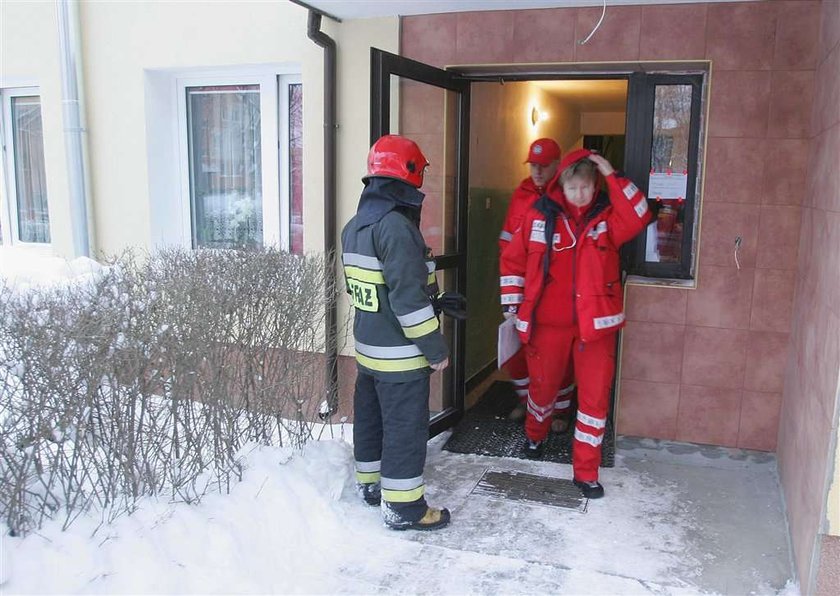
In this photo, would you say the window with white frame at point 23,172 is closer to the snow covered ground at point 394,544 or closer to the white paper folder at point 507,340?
the snow covered ground at point 394,544

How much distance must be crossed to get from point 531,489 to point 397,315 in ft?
4.80

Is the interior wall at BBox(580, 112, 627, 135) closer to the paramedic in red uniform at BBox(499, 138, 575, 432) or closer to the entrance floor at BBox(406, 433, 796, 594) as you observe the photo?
the paramedic in red uniform at BBox(499, 138, 575, 432)

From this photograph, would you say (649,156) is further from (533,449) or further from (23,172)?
(23,172)

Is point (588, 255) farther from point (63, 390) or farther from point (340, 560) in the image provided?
point (63, 390)

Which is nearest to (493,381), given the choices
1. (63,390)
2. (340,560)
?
(340,560)

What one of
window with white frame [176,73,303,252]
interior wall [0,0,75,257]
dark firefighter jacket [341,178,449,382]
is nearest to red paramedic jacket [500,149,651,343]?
dark firefighter jacket [341,178,449,382]

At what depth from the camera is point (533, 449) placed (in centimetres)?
457

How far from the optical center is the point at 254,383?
378cm

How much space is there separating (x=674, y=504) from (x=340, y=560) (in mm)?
1857

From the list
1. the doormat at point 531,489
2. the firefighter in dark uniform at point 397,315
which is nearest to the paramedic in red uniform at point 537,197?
the doormat at point 531,489

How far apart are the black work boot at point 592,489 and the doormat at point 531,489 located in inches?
1.2

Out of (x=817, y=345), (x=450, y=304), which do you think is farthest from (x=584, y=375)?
(x=817, y=345)

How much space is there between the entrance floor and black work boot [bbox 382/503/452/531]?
0.04 meters

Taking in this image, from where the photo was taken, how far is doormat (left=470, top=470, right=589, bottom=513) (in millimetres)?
3932
